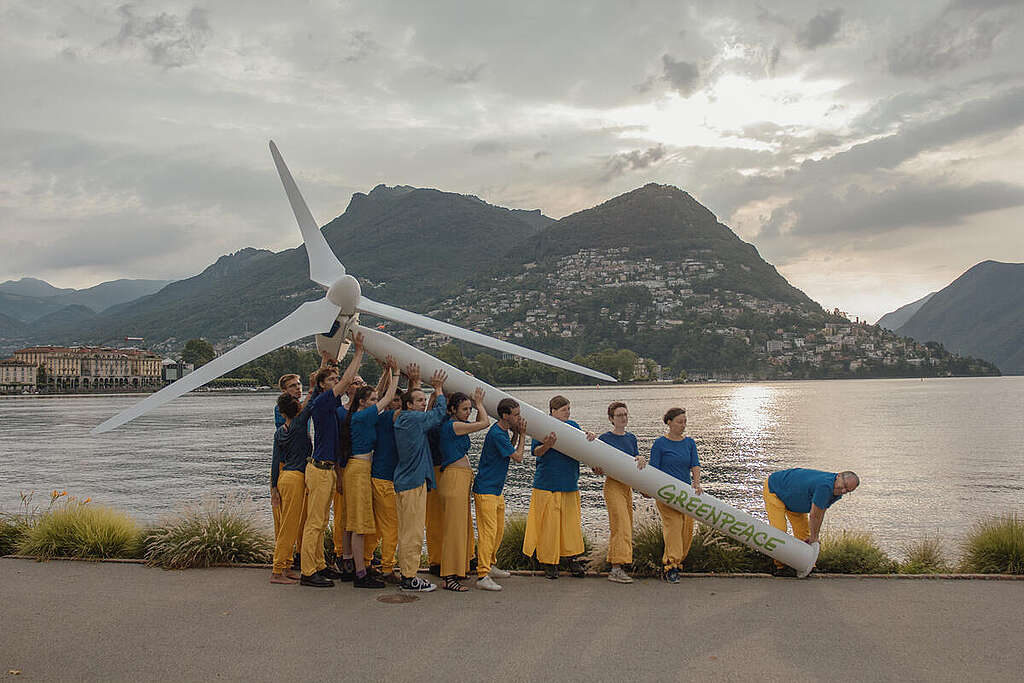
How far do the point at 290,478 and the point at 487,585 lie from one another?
2396mm

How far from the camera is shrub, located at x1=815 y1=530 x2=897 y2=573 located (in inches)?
339

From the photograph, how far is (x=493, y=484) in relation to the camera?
8.16 m

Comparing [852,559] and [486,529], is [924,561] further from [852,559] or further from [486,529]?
[486,529]

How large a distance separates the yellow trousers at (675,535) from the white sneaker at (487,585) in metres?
1.94

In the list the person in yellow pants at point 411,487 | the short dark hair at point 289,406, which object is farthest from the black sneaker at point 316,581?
the short dark hair at point 289,406

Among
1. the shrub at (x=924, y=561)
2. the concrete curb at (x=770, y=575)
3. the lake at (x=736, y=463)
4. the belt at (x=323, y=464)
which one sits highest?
the belt at (x=323, y=464)

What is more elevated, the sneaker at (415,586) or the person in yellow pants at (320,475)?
the person in yellow pants at (320,475)

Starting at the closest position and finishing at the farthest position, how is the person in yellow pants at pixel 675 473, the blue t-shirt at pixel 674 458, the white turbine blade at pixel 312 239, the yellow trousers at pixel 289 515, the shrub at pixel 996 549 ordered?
the yellow trousers at pixel 289 515, the person in yellow pants at pixel 675 473, the shrub at pixel 996 549, the blue t-shirt at pixel 674 458, the white turbine blade at pixel 312 239

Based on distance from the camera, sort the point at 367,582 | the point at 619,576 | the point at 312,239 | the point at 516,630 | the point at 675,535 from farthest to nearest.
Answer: the point at 312,239 → the point at 675,535 → the point at 619,576 → the point at 367,582 → the point at 516,630

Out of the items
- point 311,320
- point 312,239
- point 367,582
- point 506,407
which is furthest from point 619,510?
point 312,239

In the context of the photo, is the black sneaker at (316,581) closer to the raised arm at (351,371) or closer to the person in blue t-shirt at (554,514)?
the raised arm at (351,371)

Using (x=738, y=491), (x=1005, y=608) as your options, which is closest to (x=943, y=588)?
(x=1005, y=608)

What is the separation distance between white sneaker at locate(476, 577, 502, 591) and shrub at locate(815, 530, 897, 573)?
3.86 m

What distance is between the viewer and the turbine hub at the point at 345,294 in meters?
8.43
